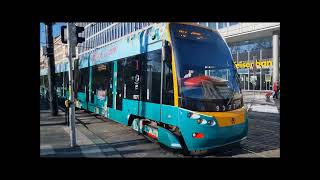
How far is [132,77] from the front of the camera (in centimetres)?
1009

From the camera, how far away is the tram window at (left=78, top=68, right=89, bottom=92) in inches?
626

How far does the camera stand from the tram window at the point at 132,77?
964 cm

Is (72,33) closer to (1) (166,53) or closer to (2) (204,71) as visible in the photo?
(1) (166,53)

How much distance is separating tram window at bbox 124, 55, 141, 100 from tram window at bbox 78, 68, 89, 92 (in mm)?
5740

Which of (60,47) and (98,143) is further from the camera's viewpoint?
(60,47)

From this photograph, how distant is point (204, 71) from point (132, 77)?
3.16 metres

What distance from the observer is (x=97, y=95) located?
14.0 metres

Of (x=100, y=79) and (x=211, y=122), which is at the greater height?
(x=100, y=79)

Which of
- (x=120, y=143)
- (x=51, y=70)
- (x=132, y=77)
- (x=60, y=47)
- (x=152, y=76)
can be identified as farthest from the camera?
(x=60, y=47)

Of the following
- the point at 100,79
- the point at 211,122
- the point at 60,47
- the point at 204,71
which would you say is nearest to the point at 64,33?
the point at 204,71

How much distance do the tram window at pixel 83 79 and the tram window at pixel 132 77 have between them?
5.74 metres

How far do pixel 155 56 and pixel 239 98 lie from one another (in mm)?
Answer: 2516

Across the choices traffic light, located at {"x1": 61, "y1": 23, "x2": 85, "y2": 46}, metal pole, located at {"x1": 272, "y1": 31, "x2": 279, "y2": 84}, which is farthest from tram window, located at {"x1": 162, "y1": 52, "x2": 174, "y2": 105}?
metal pole, located at {"x1": 272, "y1": 31, "x2": 279, "y2": 84}

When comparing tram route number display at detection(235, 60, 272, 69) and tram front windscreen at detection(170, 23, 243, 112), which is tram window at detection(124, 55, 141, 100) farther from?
tram route number display at detection(235, 60, 272, 69)
